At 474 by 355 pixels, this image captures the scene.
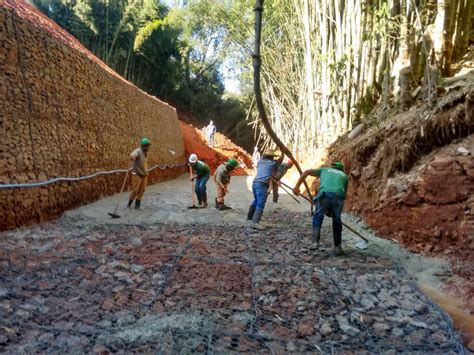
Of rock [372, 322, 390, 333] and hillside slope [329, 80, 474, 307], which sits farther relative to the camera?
hillside slope [329, 80, 474, 307]

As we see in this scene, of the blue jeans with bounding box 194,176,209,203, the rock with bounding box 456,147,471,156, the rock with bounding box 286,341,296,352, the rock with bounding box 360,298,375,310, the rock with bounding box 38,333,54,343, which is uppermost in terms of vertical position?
the rock with bounding box 456,147,471,156

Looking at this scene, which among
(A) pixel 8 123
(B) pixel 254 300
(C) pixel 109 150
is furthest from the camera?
(C) pixel 109 150

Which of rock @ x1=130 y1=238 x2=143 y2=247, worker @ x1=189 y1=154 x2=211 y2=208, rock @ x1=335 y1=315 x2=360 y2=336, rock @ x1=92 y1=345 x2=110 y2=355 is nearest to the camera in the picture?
rock @ x1=92 y1=345 x2=110 y2=355

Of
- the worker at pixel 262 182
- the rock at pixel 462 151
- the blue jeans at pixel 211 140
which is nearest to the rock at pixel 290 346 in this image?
the rock at pixel 462 151

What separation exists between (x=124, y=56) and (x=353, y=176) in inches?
690

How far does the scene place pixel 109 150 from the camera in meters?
8.12

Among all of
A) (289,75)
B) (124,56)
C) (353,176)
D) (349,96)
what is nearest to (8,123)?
(353,176)

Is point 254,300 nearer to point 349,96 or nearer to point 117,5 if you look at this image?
point 349,96

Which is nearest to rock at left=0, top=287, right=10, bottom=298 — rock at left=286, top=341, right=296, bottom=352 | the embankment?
the embankment

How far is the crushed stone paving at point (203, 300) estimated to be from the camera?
2195mm

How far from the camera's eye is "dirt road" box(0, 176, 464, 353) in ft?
7.25

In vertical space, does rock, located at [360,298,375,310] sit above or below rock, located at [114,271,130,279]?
below

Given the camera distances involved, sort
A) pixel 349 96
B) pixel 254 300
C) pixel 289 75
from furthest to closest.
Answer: pixel 289 75
pixel 349 96
pixel 254 300

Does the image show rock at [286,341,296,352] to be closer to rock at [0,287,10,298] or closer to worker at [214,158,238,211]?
rock at [0,287,10,298]
